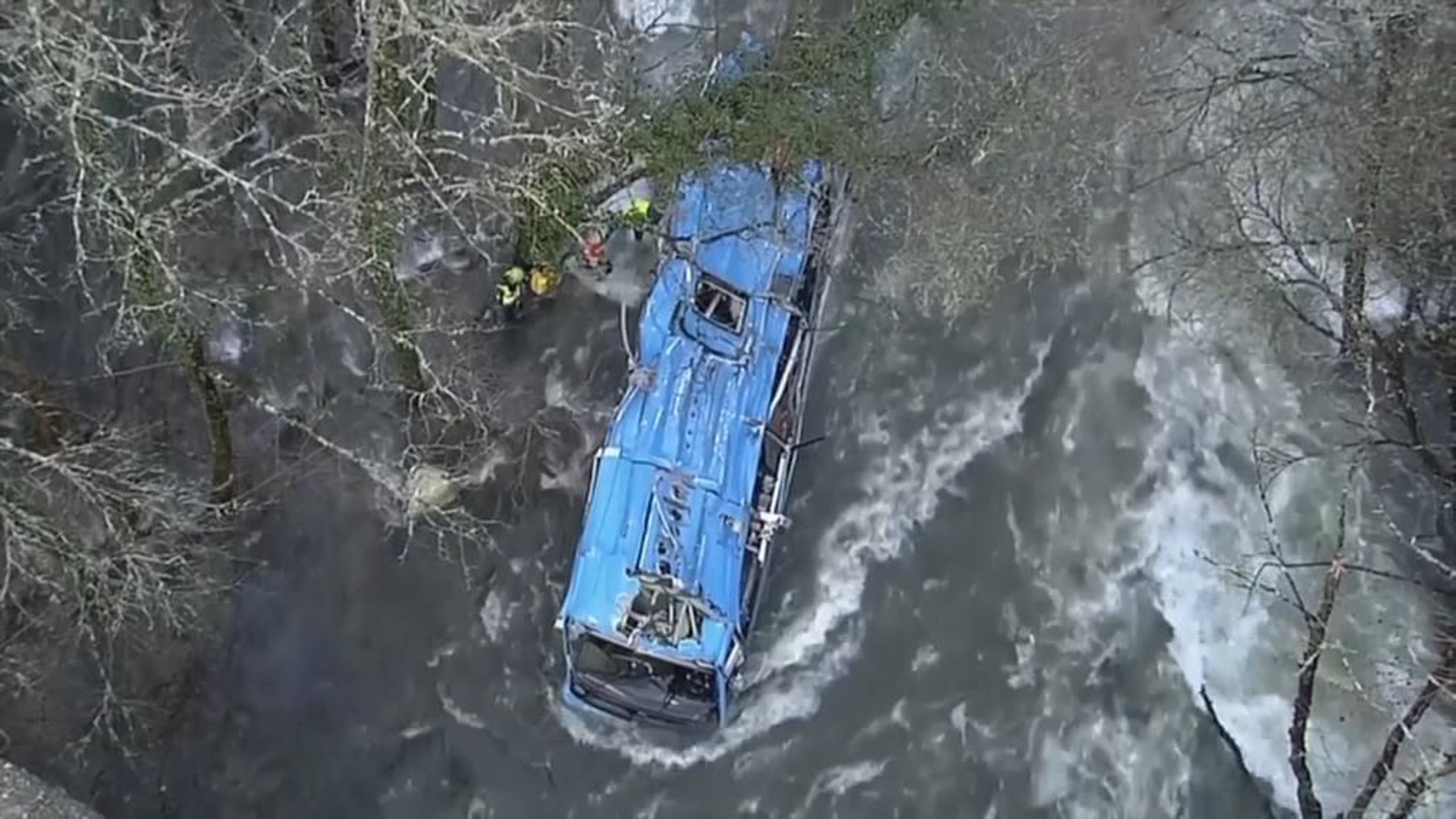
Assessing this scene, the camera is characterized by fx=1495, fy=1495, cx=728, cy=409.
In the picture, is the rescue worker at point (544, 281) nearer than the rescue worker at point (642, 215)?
No

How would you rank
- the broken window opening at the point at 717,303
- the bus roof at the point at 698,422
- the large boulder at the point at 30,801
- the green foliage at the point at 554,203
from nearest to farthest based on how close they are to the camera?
the large boulder at the point at 30,801 → the bus roof at the point at 698,422 → the green foliage at the point at 554,203 → the broken window opening at the point at 717,303

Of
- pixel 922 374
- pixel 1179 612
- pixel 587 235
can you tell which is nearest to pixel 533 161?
pixel 587 235

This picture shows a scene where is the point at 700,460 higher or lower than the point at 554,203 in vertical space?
lower

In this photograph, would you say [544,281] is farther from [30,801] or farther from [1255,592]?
[1255,592]

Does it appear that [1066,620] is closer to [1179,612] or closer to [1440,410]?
[1179,612]

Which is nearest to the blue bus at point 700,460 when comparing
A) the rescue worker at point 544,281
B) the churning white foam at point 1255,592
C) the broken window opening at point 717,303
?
the broken window opening at point 717,303

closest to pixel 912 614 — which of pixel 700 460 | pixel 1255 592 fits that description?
pixel 700 460

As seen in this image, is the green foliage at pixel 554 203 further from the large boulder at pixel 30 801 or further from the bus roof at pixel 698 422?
the large boulder at pixel 30 801
